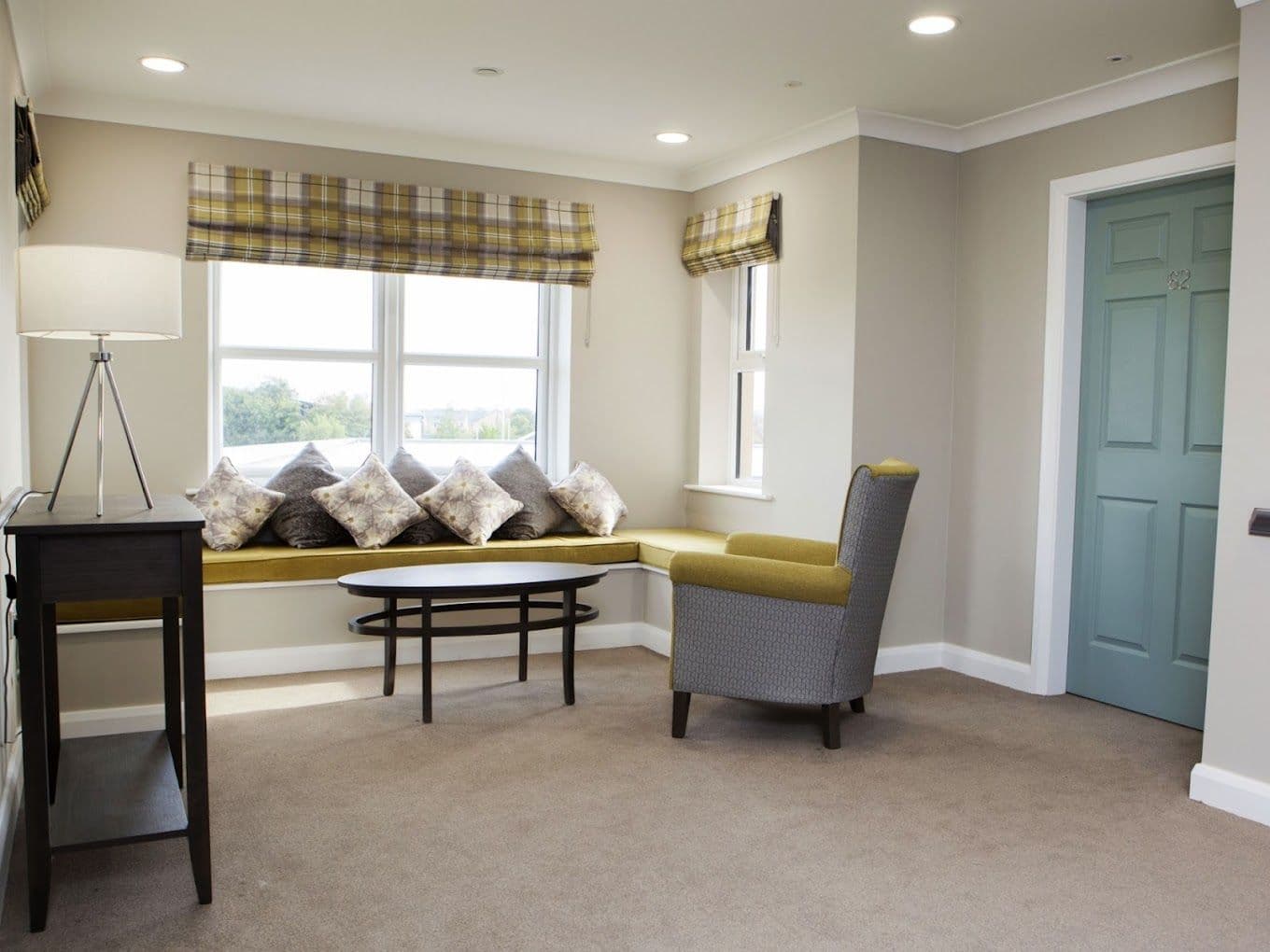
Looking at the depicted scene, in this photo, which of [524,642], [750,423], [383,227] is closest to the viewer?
[524,642]

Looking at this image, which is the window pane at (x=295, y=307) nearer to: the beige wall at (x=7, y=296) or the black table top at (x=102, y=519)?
the beige wall at (x=7, y=296)

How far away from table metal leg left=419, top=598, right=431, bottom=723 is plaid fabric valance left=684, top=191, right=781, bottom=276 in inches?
90.3

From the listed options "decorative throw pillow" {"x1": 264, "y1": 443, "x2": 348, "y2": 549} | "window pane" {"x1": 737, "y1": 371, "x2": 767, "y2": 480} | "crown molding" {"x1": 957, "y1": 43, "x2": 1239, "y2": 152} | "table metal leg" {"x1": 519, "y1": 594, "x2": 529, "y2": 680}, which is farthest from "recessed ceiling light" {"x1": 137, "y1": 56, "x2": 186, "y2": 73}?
"crown molding" {"x1": 957, "y1": 43, "x2": 1239, "y2": 152}

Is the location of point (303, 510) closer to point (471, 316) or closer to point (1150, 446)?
point (471, 316)

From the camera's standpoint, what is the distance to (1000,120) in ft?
14.4

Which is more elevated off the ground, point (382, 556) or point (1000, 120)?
point (1000, 120)

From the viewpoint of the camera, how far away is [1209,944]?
2.28 meters

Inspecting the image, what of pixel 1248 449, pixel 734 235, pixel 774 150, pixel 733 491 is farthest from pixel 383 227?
pixel 1248 449

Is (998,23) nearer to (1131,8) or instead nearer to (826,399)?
(1131,8)

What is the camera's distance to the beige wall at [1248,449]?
9.66 ft

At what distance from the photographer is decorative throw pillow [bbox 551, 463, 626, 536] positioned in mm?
5234

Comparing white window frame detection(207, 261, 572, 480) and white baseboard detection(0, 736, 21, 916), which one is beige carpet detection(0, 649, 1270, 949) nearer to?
white baseboard detection(0, 736, 21, 916)

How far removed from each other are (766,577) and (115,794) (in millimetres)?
1938

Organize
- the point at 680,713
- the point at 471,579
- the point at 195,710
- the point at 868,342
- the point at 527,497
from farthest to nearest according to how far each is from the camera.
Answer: the point at 527,497 < the point at 868,342 < the point at 471,579 < the point at 680,713 < the point at 195,710
